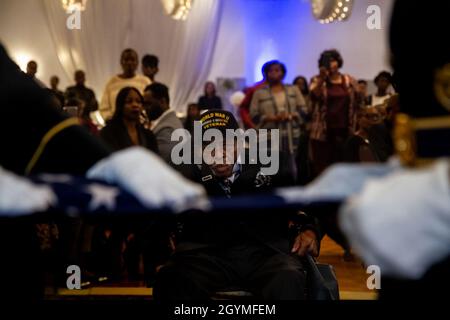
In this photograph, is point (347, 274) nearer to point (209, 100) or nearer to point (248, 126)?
point (248, 126)

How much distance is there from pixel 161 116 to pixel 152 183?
3.96 m

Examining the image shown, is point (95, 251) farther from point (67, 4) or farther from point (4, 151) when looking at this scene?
point (67, 4)

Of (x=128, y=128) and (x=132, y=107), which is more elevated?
A: (x=132, y=107)

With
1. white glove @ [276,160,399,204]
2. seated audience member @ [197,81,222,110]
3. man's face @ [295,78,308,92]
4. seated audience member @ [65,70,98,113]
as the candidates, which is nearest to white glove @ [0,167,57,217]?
white glove @ [276,160,399,204]

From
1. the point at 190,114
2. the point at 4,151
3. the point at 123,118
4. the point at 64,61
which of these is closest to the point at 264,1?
the point at 64,61

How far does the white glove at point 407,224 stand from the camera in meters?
1.20

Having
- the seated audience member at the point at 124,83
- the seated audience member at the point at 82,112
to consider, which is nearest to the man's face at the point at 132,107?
the seated audience member at the point at 82,112

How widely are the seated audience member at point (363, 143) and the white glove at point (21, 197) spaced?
11.6 feet

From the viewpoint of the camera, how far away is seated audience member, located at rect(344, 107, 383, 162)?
4981 millimetres

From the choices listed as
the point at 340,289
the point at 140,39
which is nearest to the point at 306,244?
the point at 340,289

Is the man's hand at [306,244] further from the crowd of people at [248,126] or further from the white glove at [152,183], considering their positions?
the white glove at [152,183]

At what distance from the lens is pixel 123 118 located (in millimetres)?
4684

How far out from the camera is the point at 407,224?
1.20 m

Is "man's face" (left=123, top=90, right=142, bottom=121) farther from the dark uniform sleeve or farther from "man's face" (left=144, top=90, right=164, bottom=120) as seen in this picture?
the dark uniform sleeve
